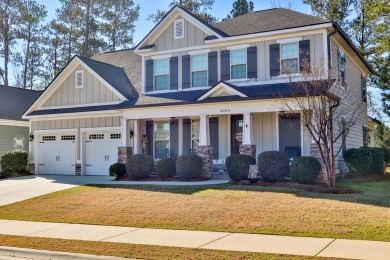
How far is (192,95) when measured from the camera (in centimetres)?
2033

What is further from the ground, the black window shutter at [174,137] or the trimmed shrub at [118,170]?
the black window shutter at [174,137]

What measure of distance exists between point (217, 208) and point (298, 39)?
32.1 feet

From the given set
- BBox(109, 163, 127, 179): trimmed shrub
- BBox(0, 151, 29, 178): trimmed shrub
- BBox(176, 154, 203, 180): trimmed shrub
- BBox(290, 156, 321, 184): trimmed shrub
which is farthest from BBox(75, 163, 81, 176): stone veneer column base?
BBox(290, 156, 321, 184): trimmed shrub

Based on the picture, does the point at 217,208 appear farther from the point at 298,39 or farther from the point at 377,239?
the point at 298,39

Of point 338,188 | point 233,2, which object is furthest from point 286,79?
point 233,2

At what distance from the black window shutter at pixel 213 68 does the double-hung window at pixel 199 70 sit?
321 mm

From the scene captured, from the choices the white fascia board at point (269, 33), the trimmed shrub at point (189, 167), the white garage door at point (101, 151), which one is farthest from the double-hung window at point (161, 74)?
the trimmed shrub at point (189, 167)

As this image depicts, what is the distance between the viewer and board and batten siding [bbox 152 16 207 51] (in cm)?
2114

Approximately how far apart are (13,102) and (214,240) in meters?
22.4

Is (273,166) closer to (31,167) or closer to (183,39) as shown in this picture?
(183,39)

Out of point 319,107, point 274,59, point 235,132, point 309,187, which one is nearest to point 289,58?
point 274,59

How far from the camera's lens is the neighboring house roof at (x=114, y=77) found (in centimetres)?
2254

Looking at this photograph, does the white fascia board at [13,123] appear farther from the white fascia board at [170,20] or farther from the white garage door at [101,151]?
the white fascia board at [170,20]

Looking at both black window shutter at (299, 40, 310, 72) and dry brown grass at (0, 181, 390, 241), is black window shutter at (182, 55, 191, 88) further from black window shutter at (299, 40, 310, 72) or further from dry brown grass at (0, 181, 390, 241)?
dry brown grass at (0, 181, 390, 241)
